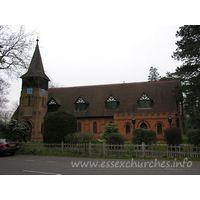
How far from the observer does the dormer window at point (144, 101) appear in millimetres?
29000

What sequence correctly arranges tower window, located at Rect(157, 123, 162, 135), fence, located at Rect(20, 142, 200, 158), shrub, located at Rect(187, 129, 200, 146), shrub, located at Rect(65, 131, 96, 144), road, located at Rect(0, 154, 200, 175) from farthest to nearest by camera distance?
1. tower window, located at Rect(157, 123, 162, 135)
2. shrub, located at Rect(65, 131, 96, 144)
3. shrub, located at Rect(187, 129, 200, 146)
4. fence, located at Rect(20, 142, 200, 158)
5. road, located at Rect(0, 154, 200, 175)

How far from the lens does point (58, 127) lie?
18.4m

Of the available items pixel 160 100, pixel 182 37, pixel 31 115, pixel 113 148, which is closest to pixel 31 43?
Answer: pixel 113 148


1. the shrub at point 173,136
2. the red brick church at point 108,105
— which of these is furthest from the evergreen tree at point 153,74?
the shrub at point 173,136

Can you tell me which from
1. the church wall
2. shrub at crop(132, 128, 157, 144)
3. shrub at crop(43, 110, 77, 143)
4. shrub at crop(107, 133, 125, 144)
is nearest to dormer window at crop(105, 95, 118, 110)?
the church wall

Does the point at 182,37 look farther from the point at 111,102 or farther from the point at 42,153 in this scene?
the point at 42,153

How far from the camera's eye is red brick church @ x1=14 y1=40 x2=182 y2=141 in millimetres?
27266

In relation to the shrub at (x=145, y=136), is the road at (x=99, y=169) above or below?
below

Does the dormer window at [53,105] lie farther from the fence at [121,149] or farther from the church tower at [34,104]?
the fence at [121,149]

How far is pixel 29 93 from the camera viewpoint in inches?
1265

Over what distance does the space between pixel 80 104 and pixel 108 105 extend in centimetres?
500

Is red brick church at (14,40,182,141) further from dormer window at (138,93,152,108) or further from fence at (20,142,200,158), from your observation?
fence at (20,142,200,158)

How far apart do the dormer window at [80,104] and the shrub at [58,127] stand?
12.8 m

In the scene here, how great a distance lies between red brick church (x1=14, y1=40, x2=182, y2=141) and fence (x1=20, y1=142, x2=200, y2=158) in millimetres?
11480
